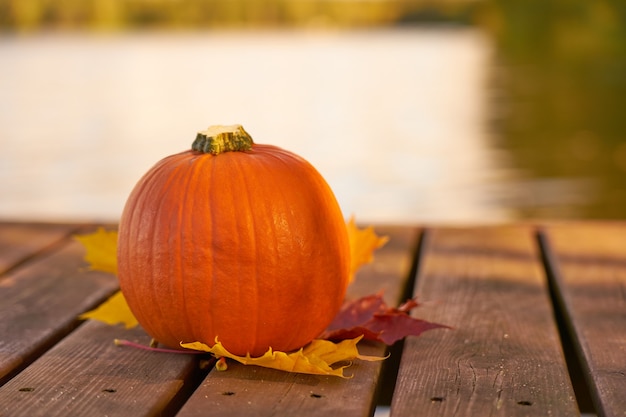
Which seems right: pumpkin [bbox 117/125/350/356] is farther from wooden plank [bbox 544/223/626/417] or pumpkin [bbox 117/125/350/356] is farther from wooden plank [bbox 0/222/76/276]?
wooden plank [bbox 0/222/76/276]

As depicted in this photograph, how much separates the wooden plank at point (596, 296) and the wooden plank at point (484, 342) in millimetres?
42

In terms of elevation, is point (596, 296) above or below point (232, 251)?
below

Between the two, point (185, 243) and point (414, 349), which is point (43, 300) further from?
point (414, 349)

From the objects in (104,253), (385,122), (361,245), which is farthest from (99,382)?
(385,122)

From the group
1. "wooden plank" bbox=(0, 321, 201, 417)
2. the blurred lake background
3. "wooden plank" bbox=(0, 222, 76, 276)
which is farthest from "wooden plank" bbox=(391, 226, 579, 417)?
the blurred lake background

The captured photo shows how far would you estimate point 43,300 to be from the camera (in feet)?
6.55

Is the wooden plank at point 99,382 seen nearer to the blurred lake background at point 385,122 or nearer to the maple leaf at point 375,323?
the maple leaf at point 375,323

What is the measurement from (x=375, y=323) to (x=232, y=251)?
319mm

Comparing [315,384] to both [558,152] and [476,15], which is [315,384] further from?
[476,15]

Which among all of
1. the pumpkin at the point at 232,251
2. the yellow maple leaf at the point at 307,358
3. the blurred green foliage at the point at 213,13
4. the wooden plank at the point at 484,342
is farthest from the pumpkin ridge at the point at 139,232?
the blurred green foliage at the point at 213,13

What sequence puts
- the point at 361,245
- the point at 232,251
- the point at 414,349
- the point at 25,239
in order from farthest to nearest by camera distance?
1. the point at 25,239
2. the point at 361,245
3. the point at 414,349
4. the point at 232,251

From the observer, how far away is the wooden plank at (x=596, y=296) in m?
1.47

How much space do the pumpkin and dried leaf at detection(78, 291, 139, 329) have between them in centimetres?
17

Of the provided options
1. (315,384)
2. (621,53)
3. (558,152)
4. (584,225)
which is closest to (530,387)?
(315,384)
